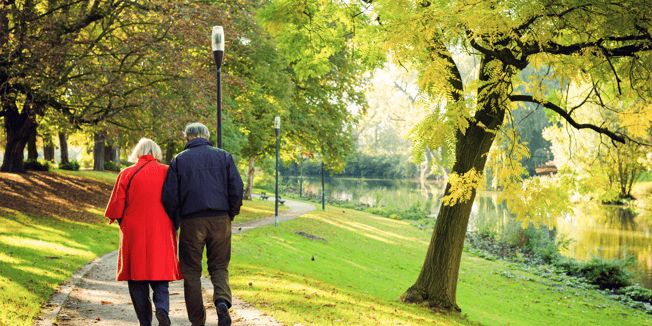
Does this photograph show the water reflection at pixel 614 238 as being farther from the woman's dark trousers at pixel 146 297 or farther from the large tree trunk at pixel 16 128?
the large tree trunk at pixel 16 128

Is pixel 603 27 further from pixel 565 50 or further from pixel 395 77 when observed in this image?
pixel 395 77

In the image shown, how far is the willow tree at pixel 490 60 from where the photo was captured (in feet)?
17.5

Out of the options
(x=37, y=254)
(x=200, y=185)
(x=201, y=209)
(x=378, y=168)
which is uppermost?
(x=200, y=185)

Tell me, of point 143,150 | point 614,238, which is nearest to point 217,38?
point 143,150

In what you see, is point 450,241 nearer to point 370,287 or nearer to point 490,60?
point 370,287

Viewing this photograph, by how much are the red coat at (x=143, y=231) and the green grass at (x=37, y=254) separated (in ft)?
6.00

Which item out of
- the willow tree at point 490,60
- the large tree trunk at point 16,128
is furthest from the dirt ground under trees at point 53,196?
the willow tree at point 490,60

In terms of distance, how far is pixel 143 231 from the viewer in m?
4.22

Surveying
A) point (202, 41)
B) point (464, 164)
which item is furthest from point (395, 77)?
point (464, 164)

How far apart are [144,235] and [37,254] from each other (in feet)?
18.1

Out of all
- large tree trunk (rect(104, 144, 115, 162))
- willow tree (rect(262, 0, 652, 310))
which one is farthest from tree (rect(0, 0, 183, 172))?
large tree trunk (rect(104, 144, 115, 162))

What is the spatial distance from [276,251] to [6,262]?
611cm

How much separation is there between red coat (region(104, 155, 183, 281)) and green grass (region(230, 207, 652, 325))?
1709 mm

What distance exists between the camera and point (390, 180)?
7138cm
